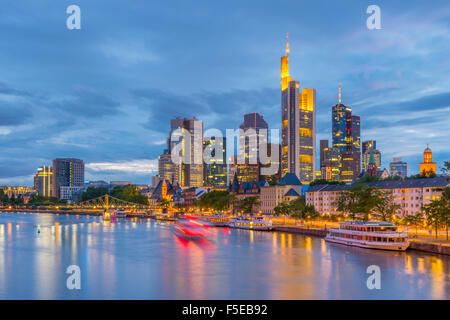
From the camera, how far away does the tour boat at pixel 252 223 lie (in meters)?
105

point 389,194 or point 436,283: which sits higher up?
point 389,194

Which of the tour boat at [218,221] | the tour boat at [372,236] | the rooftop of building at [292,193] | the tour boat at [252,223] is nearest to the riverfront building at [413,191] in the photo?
the tour boat at [252,223]

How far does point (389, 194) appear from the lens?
102188mm

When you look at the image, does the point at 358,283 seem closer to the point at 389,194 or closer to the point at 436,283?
the point at 436,283

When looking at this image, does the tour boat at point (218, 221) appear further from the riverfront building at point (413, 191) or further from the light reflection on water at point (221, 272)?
the light reflection on water at point (221, 272)

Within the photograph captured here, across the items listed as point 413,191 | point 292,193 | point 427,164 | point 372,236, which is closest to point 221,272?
point 372,236

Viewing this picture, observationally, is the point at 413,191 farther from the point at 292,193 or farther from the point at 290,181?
the point at 290,181

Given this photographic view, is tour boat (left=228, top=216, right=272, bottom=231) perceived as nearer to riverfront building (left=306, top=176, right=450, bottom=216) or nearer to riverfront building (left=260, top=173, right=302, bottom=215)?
riverfront building (left=306, top=176, right=450, bottom=216)

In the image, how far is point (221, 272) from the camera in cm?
4825

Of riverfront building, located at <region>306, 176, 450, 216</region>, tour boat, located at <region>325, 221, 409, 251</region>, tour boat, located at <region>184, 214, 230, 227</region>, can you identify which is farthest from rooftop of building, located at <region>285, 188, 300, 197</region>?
tour boat, located at <region>325, 221, 409, 251</region>

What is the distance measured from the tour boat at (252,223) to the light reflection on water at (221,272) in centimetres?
3165
